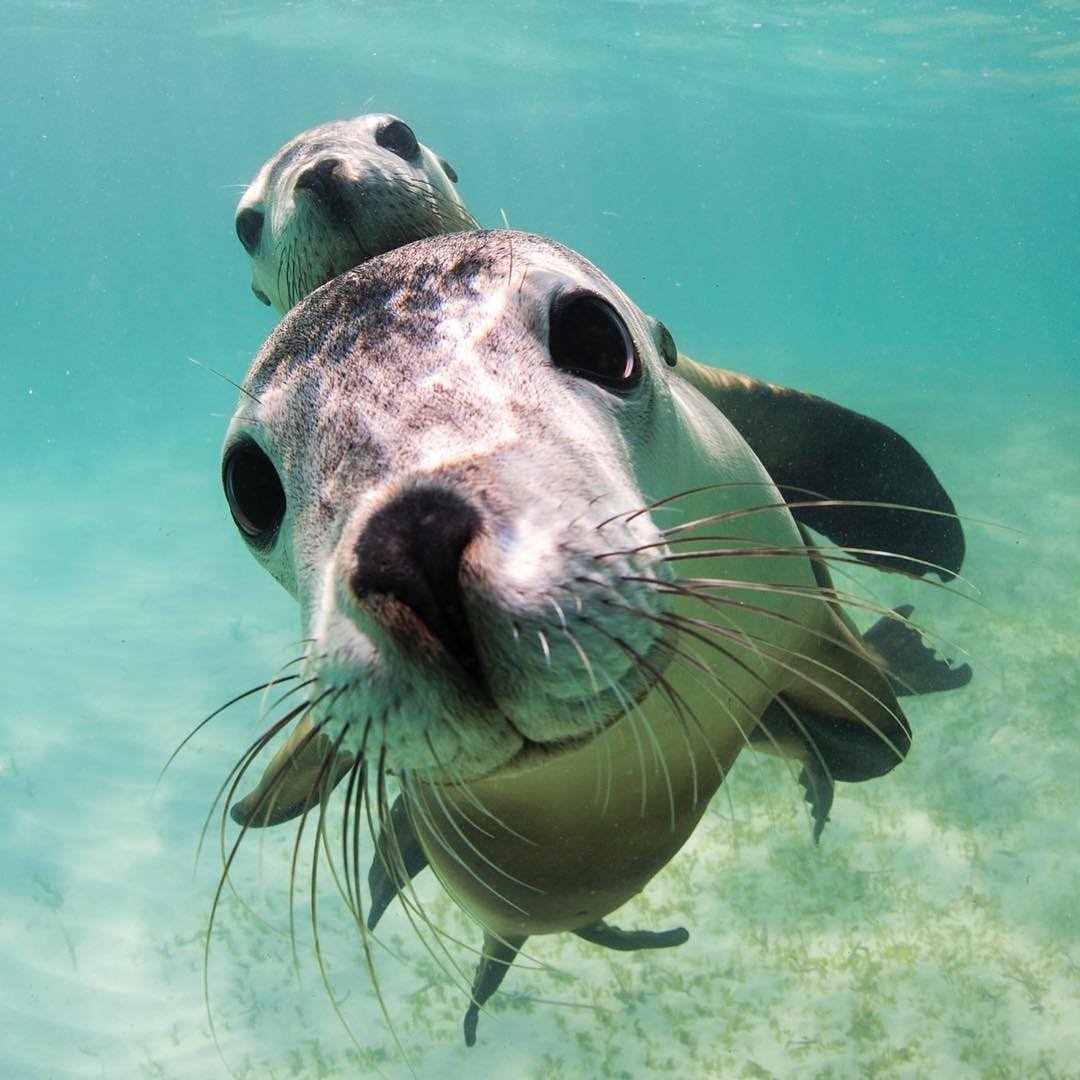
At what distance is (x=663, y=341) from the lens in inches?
90.5

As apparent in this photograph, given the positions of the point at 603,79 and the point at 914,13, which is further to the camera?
the point at 603,79

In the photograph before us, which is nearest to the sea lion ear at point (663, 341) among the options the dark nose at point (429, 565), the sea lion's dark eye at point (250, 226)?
the dark nose at point (429, 565)

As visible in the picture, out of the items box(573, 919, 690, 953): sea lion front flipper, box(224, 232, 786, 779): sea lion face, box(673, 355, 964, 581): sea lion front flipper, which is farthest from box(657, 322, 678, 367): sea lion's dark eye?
box(573, 919, 690, 953): sea lion front flipper

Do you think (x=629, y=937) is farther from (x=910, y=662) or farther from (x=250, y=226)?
(x=250, y=226)

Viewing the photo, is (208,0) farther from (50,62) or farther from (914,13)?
(914,13)

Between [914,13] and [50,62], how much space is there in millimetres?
31407

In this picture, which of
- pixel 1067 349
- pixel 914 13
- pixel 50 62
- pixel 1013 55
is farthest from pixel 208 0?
pixel 1067 349

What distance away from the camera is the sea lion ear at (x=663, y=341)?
2254mm

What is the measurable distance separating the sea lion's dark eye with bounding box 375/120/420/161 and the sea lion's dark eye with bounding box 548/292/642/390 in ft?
6.13

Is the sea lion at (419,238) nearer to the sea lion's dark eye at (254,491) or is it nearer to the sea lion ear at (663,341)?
the sea lion ear at (663,341)

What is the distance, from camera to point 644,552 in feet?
4.38

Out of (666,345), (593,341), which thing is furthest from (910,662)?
(593,341)

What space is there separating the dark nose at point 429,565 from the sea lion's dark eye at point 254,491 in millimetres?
679

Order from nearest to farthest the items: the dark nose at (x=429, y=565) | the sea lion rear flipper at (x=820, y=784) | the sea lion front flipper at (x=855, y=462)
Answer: the dark nose at (x=429, y=565), the sea lion rear flipper at (x=820, y=784), the sea lion front flipper at (x=855, y=462)
